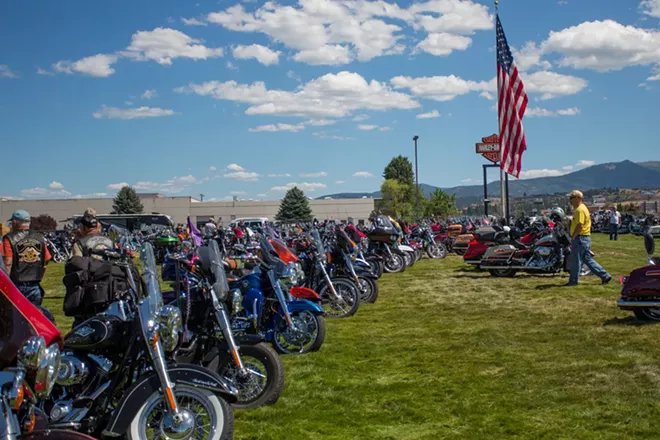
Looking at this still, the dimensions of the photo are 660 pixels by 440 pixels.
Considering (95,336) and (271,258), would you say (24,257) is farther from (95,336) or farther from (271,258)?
(95,336)

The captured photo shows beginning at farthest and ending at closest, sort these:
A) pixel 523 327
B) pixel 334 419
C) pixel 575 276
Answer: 1. pixel 575 276
2. pixel 523 327
3. pixel 334 419

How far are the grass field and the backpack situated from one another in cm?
148

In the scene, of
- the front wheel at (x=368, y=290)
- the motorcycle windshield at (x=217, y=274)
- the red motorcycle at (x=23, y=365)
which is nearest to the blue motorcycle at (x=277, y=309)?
the motorcycle windshield at (x=217, y=274)

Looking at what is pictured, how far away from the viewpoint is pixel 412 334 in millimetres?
7926

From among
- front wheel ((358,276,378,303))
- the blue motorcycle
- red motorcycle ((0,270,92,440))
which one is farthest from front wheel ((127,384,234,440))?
front wheel ((358,276,378,303))

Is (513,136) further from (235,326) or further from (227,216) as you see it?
(227,216)

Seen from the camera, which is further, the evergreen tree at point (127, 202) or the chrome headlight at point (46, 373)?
the evergreen tree at point (127, 202)

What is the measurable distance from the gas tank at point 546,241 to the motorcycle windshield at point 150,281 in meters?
10.5

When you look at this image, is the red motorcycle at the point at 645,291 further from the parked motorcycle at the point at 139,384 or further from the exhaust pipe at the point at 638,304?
the parked motorcycle at the point at 139,384

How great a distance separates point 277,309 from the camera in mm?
Answer: 6637

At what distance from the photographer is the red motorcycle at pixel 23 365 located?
233 cm

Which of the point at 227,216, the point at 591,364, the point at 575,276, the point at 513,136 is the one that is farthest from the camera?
the point at 227,216

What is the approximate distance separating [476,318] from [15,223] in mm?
6171

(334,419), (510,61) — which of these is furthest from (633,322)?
(510,61)
